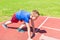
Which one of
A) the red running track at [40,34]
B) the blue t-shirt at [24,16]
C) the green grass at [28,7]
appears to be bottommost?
the red running track at [40,34]

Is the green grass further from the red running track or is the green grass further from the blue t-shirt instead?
the blue t-shirt

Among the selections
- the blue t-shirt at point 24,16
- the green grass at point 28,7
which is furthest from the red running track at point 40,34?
the green grass at point 28,7

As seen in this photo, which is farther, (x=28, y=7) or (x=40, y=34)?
(x=28, y=7)

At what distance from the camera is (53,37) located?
8.17m

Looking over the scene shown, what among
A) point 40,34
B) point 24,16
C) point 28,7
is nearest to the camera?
point 24,16

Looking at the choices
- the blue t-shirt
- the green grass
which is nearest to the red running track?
the blue t-shirt

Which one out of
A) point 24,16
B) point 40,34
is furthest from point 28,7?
point 24,16

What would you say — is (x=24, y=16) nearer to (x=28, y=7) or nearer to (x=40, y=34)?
(x=40, y=34)

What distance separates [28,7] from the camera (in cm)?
1305

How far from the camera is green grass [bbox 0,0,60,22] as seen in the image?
11.7 meters

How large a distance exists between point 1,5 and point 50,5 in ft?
11.6

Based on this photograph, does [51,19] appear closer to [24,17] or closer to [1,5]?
[24,17]

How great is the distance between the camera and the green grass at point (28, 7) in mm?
11734

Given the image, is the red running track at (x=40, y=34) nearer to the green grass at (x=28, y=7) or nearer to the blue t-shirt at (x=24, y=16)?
the blue t-shirt at (x=24, y=16)
